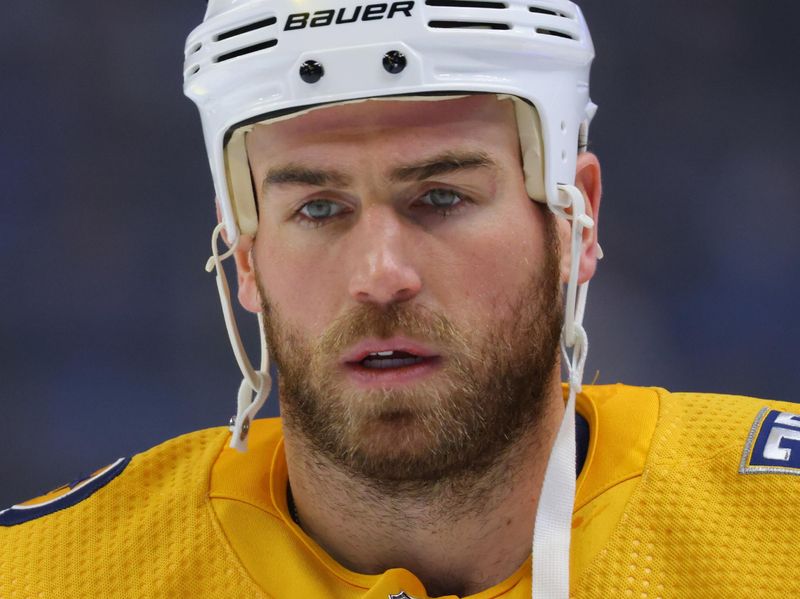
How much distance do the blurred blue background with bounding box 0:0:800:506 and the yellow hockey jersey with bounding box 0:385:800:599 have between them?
0.79 meters

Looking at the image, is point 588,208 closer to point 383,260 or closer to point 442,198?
point 442,198

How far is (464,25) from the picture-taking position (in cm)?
→ 168

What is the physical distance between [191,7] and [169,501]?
1332 millimetres

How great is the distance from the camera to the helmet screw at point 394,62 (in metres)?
1.62

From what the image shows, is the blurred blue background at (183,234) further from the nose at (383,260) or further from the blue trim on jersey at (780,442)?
the nose at (383,260)

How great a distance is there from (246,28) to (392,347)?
1.68 ft

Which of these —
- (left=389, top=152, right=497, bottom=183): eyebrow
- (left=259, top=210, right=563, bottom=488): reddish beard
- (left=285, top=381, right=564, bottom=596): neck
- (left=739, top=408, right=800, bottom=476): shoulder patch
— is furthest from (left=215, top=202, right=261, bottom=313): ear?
(left=739, top=408, right=800, bottom=476): shoulder patch

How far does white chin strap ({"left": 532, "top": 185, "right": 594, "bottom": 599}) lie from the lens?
1.64 m

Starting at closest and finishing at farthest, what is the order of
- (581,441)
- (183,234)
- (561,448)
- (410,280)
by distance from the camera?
1. (410,280)
2. (561,448)
3. (581,441)
4. (183,234)

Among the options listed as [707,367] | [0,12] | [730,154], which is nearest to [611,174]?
[730,154]

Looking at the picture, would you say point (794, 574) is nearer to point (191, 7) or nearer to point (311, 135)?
point (311, 135)

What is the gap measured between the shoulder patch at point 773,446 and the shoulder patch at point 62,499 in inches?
38.8

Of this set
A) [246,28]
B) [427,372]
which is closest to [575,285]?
[427,372]

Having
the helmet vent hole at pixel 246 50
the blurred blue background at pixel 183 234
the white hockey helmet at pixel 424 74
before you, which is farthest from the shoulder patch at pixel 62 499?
the blurred blue background at pixel 183 234
